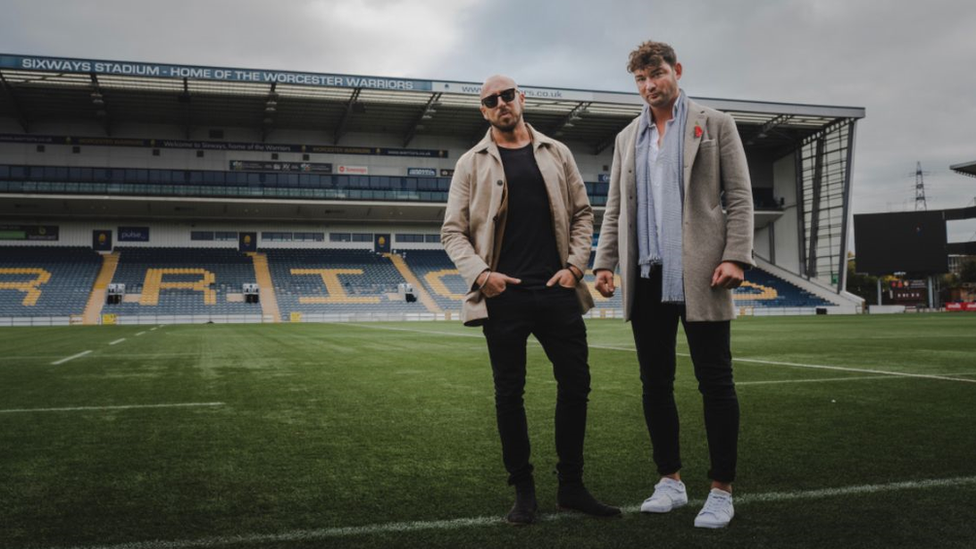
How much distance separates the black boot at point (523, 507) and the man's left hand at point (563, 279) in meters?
0.82

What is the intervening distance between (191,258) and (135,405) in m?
38.1

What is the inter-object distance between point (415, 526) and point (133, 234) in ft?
147

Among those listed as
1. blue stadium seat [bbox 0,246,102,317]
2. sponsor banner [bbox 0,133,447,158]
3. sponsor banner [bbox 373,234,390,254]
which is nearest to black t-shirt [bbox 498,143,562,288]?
blue stadium seat [bbox 0,246,102,317]

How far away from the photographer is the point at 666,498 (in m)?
2.91

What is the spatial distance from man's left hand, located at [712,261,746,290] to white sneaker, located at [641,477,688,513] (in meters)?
0.86

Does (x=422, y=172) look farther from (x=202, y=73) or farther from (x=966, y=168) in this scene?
(x=966, y=168)

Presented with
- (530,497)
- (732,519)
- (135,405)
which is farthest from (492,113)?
(135,405)

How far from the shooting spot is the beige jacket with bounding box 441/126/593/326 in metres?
2.98

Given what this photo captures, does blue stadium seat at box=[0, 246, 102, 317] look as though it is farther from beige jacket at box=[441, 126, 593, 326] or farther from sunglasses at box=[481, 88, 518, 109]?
sunglasses at box=[481, 88, 518, 109]

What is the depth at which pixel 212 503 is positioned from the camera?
3061 millimetres

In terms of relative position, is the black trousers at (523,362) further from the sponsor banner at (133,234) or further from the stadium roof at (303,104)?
the sponsor banner at (133,234)

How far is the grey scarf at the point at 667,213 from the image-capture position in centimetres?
295

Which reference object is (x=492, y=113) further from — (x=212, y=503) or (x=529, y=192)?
(x=212, y=503)

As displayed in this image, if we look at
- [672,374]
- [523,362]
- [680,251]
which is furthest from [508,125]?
[672,374]
